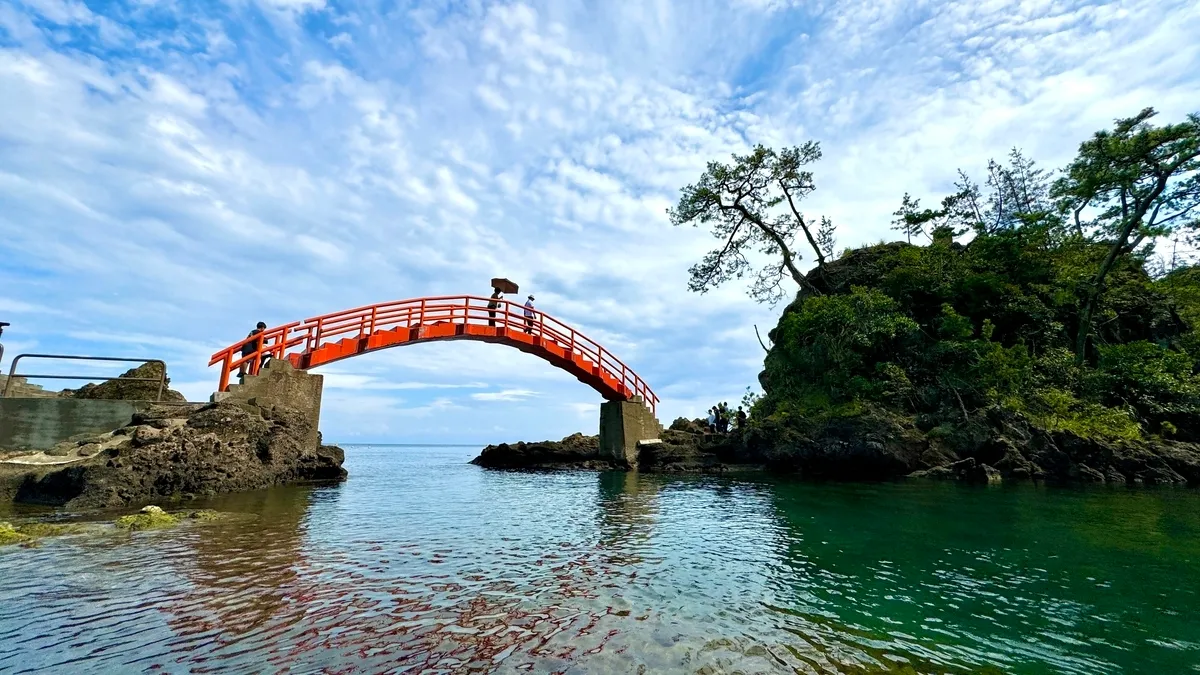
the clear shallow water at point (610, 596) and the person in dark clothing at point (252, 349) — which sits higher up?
the person in dark clothing at point (252, 349)

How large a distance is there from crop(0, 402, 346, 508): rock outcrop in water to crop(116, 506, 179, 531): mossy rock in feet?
7.35

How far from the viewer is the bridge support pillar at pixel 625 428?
2512cm

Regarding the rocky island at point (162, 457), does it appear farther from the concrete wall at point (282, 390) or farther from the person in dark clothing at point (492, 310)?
the person in dark clothing at point (492, 310)

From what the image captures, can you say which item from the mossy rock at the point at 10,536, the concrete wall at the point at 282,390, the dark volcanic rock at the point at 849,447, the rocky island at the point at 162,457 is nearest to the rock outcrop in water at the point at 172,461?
the rocky island at the point at 162,457

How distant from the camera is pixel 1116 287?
80.0ft

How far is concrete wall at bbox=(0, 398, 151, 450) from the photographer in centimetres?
1119

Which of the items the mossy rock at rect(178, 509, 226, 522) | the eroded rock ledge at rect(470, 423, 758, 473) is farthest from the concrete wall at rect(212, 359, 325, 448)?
the eroded rock ledge at rect(470, 423, 758, 473)

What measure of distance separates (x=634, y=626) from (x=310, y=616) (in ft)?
9.45

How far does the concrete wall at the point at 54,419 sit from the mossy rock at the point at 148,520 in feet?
15.7

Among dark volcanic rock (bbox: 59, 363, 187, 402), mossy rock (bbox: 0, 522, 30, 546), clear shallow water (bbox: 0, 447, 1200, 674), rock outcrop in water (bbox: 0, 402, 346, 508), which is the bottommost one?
clear shallow water (bbox: 0, 447, 1200, 674)

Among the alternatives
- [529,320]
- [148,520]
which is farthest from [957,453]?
[148,520]

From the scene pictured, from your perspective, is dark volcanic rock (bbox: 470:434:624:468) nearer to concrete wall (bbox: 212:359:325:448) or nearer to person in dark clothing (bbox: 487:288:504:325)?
person in dark clothing (bbox: 487:288:504:325)

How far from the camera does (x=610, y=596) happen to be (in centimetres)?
550

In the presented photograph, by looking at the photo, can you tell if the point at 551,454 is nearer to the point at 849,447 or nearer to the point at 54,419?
the point at 849,447
